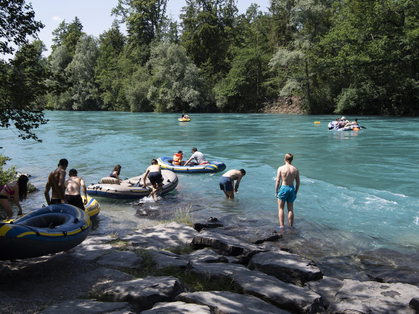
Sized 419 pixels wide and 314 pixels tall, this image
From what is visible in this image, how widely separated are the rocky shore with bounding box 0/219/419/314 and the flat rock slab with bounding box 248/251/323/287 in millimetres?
13

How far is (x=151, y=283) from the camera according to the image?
160 inches

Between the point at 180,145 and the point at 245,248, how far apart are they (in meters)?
16.2

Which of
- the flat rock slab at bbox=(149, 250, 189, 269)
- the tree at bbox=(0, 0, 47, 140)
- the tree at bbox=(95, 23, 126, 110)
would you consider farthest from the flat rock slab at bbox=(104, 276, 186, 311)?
the tree at bbox=(95, 23, 126, 110)

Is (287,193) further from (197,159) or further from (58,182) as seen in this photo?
(197,159)

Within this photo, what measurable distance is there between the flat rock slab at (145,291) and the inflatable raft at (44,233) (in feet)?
3.89

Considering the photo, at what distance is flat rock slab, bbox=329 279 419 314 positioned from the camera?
3.97 m

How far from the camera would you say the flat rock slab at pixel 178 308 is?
3409 mm

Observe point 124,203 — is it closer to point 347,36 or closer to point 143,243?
point 143,243

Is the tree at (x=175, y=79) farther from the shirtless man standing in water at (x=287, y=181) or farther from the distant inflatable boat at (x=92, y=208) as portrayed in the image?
the shirtless man standing in water at (x=287, y=181)

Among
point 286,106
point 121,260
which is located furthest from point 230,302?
point 286,106

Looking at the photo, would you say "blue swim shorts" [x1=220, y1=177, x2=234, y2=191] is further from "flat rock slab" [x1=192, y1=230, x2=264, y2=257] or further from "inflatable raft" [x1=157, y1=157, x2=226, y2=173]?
"flat rock slab" [x1=192, y1=230, x2=264, y2=257]

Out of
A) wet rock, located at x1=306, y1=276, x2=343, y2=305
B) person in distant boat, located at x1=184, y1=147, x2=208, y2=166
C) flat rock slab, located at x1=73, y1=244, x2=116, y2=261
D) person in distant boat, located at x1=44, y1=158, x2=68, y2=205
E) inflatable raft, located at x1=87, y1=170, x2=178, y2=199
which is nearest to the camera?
wet rock, located at x1=306, y1=276, x2=343, y2=305

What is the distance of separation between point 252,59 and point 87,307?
5001 cm

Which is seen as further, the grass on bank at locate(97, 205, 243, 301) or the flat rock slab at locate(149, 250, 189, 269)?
the flat rock slab at locate(149, 250, 189, 269)
